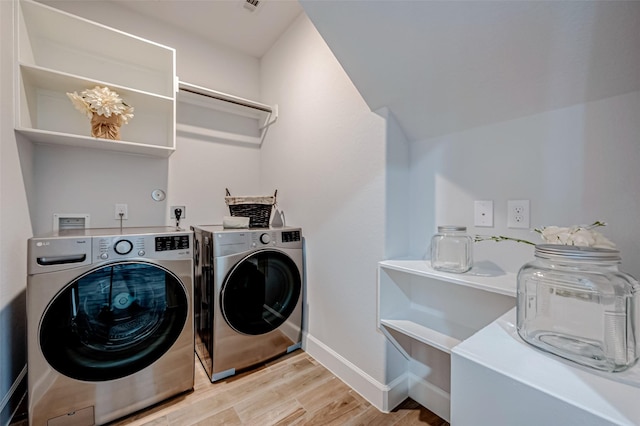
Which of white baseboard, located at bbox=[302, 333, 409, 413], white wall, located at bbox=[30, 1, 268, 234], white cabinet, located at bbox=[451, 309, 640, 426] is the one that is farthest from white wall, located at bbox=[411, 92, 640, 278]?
white wall, located at bbox=[30, 1, 268, 234]

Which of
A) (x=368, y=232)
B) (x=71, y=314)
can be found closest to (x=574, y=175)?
(x=368, y=232)

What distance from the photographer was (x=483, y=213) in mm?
1224

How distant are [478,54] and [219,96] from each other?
73.1 inches

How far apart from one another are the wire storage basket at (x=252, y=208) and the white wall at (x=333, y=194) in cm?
26

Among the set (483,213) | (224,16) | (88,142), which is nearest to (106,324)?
(88,142)

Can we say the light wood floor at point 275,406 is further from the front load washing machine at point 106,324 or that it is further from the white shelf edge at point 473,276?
the white shelf edge at point 473,276

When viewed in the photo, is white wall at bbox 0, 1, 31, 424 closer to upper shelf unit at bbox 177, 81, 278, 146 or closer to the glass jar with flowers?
upper shelf unit at bbox 177, 81, 278, 146

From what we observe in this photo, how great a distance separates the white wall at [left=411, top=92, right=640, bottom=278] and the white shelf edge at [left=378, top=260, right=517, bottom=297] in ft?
0.32

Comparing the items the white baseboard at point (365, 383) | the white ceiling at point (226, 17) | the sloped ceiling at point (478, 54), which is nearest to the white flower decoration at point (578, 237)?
the sloped ceiling at point (478, 54)

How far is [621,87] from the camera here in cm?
87

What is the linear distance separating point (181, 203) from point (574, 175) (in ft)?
7.91

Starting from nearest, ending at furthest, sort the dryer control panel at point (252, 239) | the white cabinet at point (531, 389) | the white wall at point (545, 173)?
the white cabinet at point (531, 389), the white wall at point (545, 173), the dryer control panel at point (252, 239)

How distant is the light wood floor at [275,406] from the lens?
1333 millimetres

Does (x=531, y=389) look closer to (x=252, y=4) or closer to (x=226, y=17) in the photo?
(x=252, y=4)
